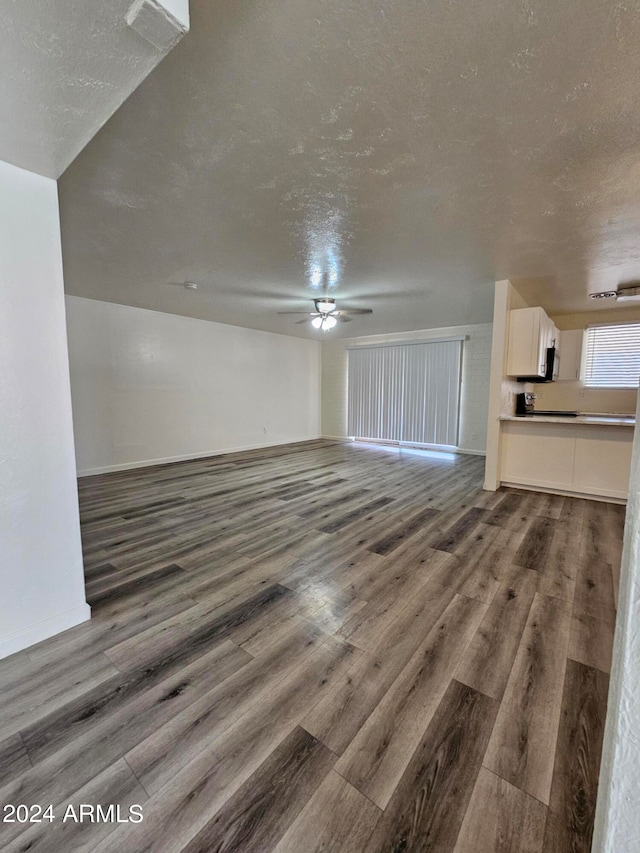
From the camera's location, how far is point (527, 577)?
237 centimetres

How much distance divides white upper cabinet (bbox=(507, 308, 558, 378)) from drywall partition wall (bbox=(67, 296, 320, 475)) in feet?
16.0

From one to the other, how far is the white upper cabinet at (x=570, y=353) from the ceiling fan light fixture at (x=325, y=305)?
12.8 ft

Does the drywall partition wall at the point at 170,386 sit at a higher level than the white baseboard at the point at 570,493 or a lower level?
higher

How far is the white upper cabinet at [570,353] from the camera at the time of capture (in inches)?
217

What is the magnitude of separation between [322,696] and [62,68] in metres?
2.50

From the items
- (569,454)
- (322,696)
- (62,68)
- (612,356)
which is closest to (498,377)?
(569,454)

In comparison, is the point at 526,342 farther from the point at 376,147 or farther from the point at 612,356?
the point at 376,147

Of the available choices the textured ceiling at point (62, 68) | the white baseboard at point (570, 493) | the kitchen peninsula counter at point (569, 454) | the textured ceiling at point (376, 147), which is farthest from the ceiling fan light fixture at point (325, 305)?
the textured ceiling at point (62, 68)

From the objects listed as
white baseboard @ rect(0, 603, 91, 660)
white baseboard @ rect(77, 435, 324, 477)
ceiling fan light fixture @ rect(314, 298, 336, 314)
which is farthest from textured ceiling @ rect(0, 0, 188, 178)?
white baseboard @ rect(77, 435, 324, 477)

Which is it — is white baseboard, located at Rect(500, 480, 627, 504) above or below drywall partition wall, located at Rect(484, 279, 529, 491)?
below

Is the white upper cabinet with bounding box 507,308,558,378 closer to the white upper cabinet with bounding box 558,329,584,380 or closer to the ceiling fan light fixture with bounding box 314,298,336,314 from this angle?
the white upper cabinet with bounding box 558,329,584,380

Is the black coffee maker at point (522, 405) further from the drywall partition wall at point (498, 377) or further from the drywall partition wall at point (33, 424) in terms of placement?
the drywall partition wall at point (33, 424)

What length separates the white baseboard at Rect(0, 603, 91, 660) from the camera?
67.5 inches

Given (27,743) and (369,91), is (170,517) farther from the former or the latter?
(369,91)
